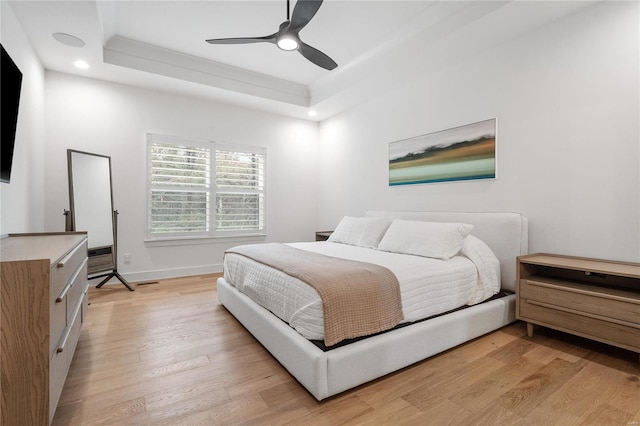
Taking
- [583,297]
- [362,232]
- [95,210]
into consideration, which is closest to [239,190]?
[95,210]

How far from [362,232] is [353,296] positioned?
6.08ft

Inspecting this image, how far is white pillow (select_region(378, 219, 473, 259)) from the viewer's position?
2.62 meters

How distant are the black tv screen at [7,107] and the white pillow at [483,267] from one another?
346 centimetres

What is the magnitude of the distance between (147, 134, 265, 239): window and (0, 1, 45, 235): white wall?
1.14 m

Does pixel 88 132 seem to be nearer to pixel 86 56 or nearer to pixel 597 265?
pixel 86 56

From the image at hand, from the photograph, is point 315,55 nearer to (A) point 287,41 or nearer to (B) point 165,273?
(A) point 287,41

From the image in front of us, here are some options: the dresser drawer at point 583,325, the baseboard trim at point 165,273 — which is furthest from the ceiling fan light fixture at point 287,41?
the baseboard trim at point 165,273

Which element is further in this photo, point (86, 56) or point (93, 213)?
point (93, 213)

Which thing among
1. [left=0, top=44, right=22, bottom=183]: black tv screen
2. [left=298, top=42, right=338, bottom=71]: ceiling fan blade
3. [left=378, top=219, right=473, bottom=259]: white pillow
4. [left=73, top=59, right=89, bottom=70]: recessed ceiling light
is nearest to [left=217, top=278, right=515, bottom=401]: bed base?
[left=378, top=219, right=473, bottom=259]: white pillow

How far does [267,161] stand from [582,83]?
13.1 ft

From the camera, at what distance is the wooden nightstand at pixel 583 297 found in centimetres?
195

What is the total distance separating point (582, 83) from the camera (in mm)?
2500

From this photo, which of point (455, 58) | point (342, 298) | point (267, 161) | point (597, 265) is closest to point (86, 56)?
point (267, 161)

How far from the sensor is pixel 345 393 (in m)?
1.69
